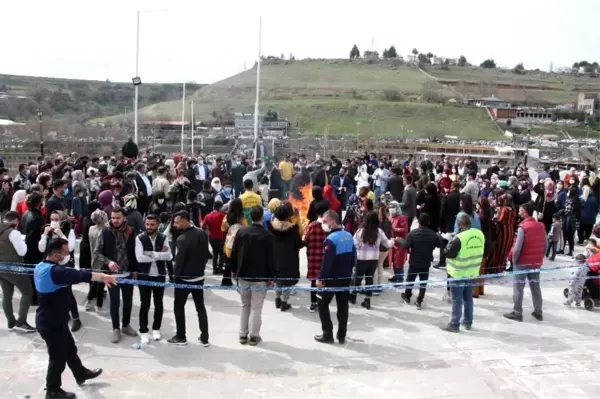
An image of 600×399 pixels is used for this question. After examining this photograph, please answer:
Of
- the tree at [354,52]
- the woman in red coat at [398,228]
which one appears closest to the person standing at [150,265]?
the woman in red coat at [398,228]

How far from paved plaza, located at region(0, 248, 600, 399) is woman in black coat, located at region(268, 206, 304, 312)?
579 millimetres

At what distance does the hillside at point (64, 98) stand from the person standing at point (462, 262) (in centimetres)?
7613

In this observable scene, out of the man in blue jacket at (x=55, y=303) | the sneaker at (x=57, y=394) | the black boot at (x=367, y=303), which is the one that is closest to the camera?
the man in blue jacket at (x=55, y=303)

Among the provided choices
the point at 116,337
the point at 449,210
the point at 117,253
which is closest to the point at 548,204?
the point at 449,210

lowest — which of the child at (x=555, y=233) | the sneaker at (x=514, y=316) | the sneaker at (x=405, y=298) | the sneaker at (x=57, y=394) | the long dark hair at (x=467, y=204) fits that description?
the sneaker at (x=57, y=394)

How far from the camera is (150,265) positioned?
6.57m

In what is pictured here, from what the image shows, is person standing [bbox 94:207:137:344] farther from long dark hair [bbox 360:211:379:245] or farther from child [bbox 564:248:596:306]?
child [bbox 564:248:596:306]

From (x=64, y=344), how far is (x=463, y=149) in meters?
59.9

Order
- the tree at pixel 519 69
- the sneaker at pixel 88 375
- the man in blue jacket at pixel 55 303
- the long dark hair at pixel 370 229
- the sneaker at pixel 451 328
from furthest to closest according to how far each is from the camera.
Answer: the tree at pixel 519 69
the long dark hair at pixel 370 229
the sneaker at pixel 451 328
the sneaker at pixel 88 375
the man in blue jacket at pixel 55 303

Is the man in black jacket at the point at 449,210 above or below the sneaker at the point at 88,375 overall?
above

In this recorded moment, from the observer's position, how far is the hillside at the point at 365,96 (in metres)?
92.4

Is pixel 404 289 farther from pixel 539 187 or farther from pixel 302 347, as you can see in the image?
pixel 539 187

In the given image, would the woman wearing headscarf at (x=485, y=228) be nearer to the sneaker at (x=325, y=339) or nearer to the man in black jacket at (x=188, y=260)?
the sneaker at (x=325, y=339)

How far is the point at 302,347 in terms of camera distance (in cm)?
659
